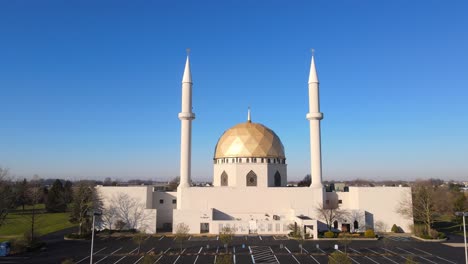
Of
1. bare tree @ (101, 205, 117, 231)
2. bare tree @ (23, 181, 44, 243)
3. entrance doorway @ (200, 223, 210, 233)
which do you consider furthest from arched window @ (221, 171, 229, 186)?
bare tree @ (23, 181, 44, 243)

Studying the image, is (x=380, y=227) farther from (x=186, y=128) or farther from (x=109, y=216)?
(x=109, y=216)

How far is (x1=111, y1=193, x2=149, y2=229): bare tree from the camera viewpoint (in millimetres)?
47000

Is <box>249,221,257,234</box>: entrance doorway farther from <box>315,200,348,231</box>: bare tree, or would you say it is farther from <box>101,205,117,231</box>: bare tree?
<box>101,205,117,231</box>: bare tree

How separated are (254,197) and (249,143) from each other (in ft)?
29.8

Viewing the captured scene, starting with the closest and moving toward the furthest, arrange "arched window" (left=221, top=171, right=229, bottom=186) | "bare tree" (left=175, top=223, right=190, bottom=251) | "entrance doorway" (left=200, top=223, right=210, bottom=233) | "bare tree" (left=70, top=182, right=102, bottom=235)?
"bare tree" (left=175, top=223, right=190, bottom=251) < "bare tree" (left=70, top=182, right=102, bottom=235) < "entrance doorway" (left=200, top=223, right=210, bottom=233) < "arched window" (left=221, top=171, right=229, bottom=186)

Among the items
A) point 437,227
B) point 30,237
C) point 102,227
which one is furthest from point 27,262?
point 437,227

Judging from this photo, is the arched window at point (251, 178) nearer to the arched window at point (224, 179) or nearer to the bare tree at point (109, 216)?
the arched window at point (224, 179)

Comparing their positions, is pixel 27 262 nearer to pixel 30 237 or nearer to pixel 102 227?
pixel 30 237

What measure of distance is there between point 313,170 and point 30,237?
3745cm


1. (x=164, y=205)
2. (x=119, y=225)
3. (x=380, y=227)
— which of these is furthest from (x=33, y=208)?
(x=380, y=227)

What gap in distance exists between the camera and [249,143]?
175 feet

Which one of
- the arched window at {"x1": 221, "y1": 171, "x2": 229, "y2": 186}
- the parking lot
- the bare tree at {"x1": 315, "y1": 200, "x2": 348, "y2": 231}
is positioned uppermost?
the arched window at {"x1": 221, "y1": 171, "x2": 229, "y2": 186}

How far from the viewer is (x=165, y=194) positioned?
5138 centimetres

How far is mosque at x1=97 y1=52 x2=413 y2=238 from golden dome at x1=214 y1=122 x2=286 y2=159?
0.53 ft
